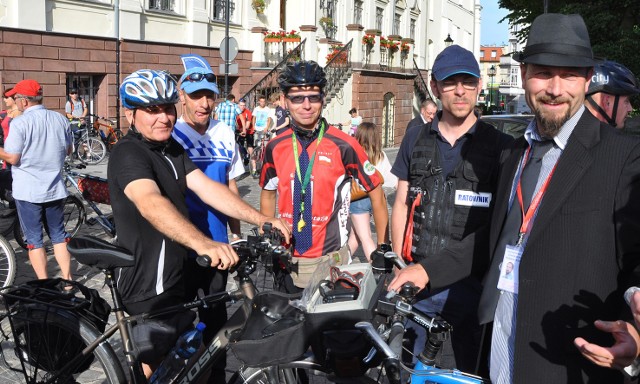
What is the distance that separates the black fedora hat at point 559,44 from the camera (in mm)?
2289

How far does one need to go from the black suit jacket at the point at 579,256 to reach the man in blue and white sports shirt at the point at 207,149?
7.29 ft

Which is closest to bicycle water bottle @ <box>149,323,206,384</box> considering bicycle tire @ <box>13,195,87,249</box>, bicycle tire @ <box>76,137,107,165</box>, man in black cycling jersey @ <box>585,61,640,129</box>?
man in black cycling jersey @ <box>585,61,640,129</box>

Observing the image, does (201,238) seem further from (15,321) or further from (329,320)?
(15,321)

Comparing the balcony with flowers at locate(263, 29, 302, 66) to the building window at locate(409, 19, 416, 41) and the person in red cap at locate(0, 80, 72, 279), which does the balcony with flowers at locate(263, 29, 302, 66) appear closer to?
the building window at locate(409, 19, 416, 41)

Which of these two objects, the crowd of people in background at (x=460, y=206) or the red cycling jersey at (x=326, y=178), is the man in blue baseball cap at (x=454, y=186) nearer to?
the crowd of people in background at (x=460, y=206)

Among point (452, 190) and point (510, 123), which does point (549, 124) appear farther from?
point (510, 123)

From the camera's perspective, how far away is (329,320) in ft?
7.94

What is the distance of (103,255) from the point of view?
10.5 ft

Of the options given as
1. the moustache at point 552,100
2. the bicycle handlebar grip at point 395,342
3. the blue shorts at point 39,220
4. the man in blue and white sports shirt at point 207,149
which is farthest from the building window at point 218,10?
the bicycle handlebar grip at point 395,342

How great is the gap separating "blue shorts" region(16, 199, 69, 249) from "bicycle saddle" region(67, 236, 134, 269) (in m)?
3.59

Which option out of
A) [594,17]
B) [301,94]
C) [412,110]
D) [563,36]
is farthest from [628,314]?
[412,110]

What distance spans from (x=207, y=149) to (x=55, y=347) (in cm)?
151

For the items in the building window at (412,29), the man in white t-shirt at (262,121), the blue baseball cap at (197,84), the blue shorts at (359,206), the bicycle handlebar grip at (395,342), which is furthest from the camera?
the building window at (412,29)

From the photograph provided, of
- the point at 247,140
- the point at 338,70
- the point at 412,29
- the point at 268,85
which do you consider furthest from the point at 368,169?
the point at 412,29
